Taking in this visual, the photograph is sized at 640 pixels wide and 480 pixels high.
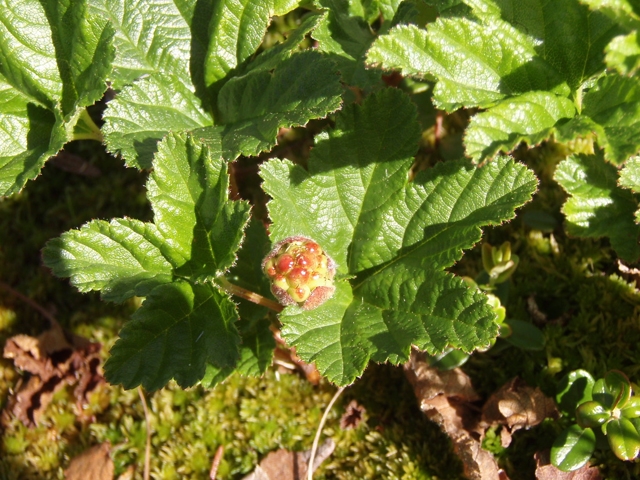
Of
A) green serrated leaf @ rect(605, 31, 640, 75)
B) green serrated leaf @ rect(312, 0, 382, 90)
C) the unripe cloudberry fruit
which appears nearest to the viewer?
green serrated leaf @ rect(605, 31, 640, 75)

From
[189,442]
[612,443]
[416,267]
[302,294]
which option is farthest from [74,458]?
[612,443]

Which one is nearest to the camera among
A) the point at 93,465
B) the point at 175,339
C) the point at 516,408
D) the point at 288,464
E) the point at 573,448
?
the point at 175,339

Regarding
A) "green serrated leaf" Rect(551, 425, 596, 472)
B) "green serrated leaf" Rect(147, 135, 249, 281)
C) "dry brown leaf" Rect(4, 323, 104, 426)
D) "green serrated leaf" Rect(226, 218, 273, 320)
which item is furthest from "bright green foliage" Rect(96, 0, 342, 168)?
"green serrated leaf" Rect(551, 425, 596, 472)

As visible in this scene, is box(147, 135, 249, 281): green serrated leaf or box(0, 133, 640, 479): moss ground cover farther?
box(0, 133, 640, 479): moss ground cover

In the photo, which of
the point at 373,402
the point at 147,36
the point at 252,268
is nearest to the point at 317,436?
the point at 373,402

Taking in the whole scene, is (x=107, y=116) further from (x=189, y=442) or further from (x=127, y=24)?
(x=189, y=442)

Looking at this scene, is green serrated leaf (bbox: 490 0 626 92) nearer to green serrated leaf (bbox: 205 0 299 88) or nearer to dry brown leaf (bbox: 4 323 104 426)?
green serrated leaf (bbox: 205 0 299 88)

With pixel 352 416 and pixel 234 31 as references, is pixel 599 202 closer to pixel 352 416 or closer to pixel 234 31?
pixel 352 416
